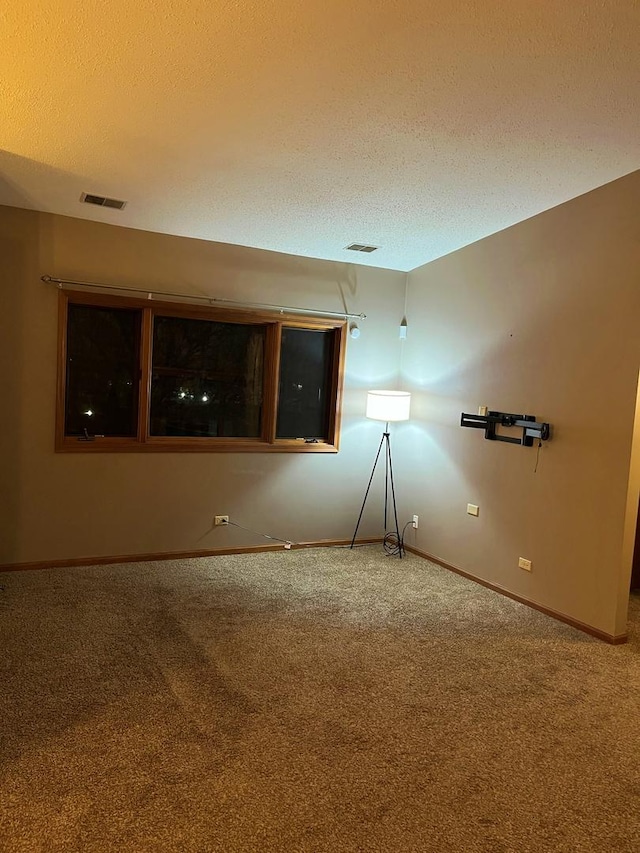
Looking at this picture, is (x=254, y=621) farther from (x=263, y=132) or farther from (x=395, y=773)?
(x=263, y=132)

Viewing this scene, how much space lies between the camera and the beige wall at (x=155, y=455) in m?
4.21

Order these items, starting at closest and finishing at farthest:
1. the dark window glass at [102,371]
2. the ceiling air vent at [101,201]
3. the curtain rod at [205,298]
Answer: the ceiling air vent at [101,201] → the curtain rod at [205,298] → the dark window glass at [102,371]

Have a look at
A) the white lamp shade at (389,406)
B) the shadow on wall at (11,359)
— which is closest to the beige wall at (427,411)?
the shadow on wall at (11,359)

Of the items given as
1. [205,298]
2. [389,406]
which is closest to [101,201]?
[205,298]

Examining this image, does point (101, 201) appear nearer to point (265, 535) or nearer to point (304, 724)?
point (265, 535)

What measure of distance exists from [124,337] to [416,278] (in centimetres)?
271

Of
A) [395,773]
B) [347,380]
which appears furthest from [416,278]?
[395,773]

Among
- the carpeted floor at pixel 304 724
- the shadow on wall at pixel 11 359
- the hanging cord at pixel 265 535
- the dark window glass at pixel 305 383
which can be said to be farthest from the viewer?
the dark window glass at pixel 305 383

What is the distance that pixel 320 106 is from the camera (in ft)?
8.42

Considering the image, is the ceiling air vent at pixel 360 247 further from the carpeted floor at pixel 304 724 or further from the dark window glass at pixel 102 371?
the carpeted floor at pixel 304 724

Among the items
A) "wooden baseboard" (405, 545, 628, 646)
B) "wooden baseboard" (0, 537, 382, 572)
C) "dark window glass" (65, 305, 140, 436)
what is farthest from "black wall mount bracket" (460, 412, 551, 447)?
"dark window glass" (65, 305, 140, 436)

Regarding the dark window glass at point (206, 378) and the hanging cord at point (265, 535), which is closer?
the dark window glass at point (206, 378)

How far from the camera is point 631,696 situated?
2.87 m

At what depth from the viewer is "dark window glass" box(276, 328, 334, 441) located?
5211 millimetres
